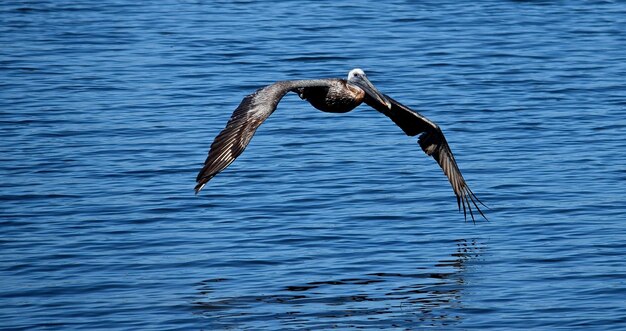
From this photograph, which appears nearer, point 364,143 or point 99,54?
point 364,143

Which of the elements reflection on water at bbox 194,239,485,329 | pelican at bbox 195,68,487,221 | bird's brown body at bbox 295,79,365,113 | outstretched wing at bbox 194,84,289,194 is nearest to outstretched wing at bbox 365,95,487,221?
pelican at bbox 195,68,487,221

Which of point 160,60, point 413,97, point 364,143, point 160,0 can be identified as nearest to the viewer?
point 364,143

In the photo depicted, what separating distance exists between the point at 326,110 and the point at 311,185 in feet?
7.74

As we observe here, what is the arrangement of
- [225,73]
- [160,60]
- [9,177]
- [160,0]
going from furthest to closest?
[160,0], [160,60], [225,73], [9,177]

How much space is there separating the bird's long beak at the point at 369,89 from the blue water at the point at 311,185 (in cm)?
152

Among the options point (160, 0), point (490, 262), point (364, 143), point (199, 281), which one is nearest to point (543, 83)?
point (364, 143)

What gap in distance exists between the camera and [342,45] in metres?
23.1

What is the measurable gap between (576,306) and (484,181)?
375 cm

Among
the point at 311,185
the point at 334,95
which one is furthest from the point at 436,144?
the point at 311,185

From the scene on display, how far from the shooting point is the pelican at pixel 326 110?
10117 mm

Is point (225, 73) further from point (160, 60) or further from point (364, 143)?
point (364, 143)

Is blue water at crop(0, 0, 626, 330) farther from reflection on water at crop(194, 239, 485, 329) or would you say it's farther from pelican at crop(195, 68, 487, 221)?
pelican at crop(195, 68, 487, 221)

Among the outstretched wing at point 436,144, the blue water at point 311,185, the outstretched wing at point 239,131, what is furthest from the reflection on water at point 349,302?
the outstretched wing at point 239,131

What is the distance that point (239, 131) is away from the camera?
10336 millimetres
